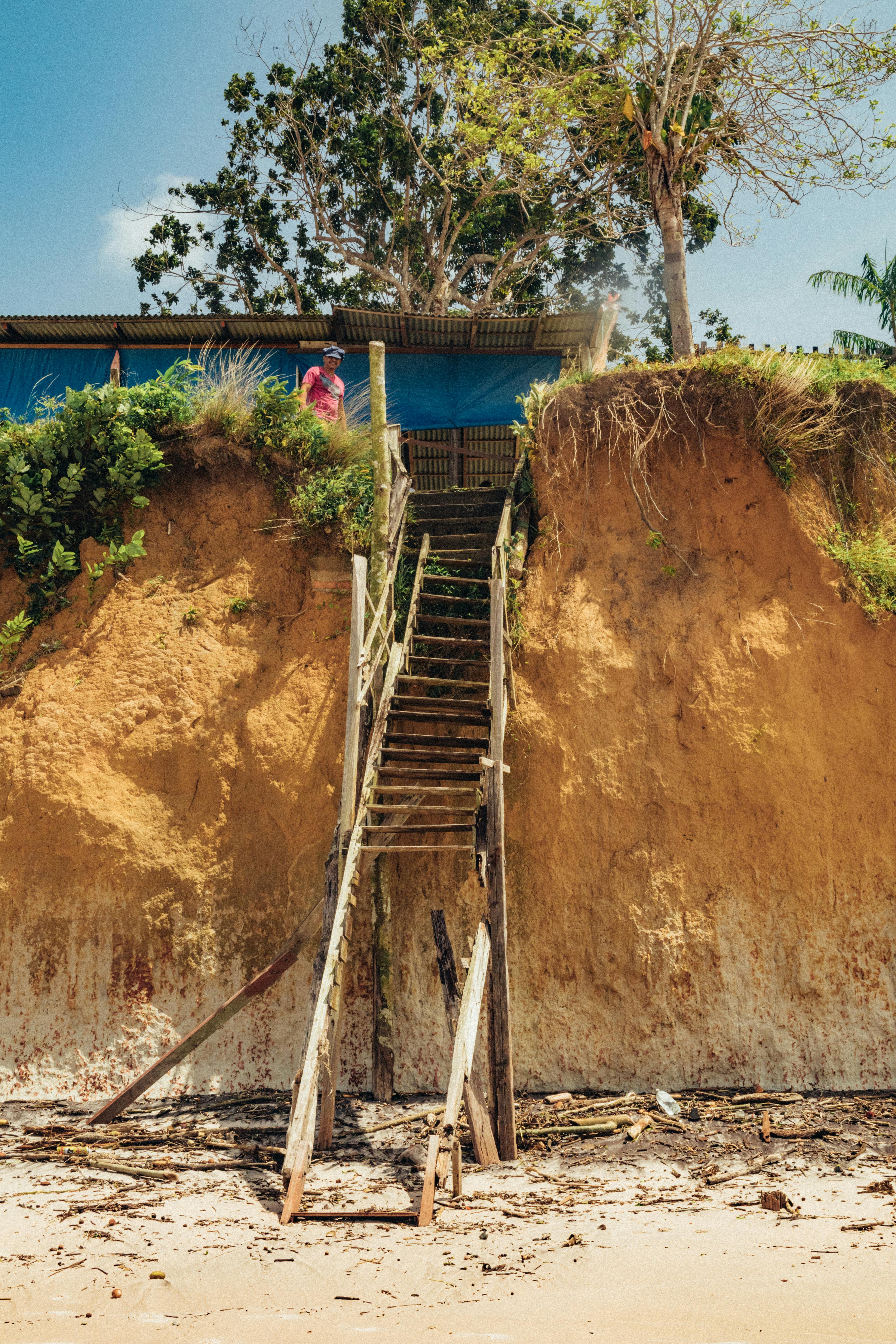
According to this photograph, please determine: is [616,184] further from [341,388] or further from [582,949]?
[582,949]

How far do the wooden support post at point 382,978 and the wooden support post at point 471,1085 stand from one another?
28.1 inches

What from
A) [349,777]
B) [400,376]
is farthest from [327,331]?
[349,777]

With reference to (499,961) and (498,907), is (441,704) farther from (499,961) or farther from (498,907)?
(499,961)

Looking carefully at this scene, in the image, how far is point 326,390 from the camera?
10219 millimetres

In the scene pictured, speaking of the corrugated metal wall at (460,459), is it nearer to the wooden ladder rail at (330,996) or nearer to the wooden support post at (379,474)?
the wooden support post at (379,474)

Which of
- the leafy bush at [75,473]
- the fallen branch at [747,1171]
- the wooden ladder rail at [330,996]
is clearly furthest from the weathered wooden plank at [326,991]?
the leafy bush at [75,473]

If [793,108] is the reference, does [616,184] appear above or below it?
above

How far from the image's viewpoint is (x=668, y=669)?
8.85 m

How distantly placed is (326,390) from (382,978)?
6214mm

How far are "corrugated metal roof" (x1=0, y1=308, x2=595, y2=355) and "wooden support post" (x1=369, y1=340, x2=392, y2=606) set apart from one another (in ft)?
8.64

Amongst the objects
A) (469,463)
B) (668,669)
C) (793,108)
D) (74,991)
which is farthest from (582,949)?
(793,108)

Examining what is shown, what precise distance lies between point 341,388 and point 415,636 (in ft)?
11.9

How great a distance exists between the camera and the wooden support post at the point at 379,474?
8.82 m

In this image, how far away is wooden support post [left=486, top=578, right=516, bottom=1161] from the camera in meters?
6.50
